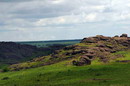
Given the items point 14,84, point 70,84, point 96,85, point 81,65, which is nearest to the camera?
point 96,85

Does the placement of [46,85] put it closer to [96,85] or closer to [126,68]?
[96,85]

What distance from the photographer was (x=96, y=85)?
112438 millimetres

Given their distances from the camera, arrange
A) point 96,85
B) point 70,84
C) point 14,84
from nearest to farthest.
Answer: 1. point 96,85
2. point 70,84
3. point 14,84

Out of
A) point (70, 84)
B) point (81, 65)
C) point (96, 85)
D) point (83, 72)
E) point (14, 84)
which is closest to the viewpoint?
point (96, 85)

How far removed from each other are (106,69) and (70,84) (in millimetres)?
42838

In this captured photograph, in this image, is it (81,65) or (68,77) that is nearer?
(68,77)

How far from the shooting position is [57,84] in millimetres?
126000

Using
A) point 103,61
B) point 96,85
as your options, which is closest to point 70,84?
point 96,85

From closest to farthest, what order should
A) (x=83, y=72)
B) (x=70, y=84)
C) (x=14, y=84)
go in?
(x=70, y=84)
(x=14, y=84)
(x=83, y=72)

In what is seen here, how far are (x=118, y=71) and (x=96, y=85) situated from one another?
41.8 meters

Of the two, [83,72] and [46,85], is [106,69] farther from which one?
[46,85]

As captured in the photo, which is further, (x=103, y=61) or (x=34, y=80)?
(x=103, y=61)

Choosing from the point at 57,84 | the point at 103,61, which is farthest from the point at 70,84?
the point at 103,61

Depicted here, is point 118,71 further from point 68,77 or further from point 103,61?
point 103,61
